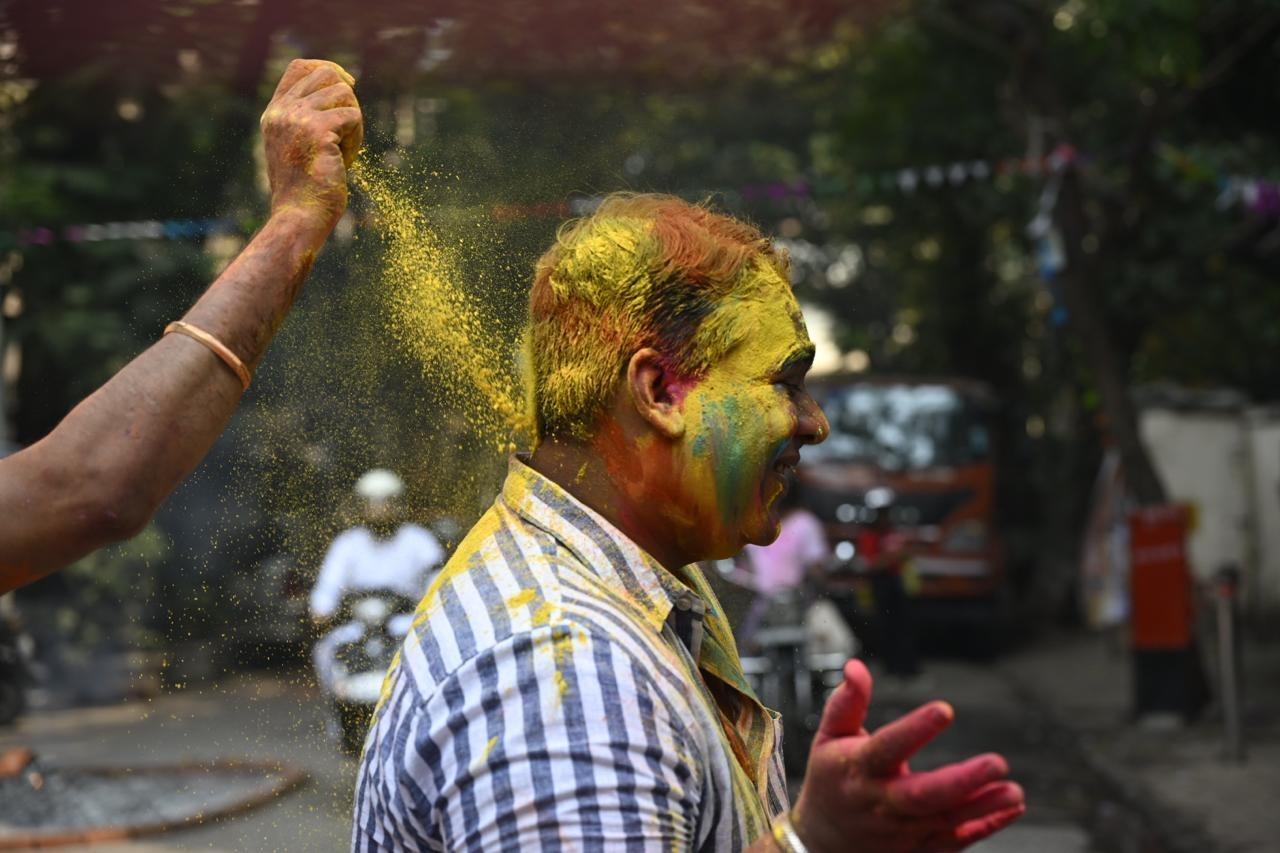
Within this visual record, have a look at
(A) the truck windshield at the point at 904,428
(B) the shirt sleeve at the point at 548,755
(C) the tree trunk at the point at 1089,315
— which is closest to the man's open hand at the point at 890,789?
(B) the shirt sleeve at the point at 548,755

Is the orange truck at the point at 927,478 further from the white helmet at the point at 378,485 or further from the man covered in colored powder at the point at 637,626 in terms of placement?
the man covered in colored powder at the point at 637,626

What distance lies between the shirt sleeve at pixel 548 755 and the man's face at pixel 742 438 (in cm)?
25

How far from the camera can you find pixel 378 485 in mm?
2232

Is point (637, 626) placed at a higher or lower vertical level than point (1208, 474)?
higher

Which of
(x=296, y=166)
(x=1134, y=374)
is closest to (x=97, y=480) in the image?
(x=296, y=166)

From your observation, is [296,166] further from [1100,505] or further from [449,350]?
[1100,505]

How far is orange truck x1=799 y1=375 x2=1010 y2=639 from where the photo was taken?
1641cm

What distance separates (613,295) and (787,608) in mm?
7859

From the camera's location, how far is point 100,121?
37.9 ft

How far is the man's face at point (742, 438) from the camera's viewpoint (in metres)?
1.69

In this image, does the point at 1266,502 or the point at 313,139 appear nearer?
the point at 313,139

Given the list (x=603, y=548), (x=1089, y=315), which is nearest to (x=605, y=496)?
(x=603, y=548)

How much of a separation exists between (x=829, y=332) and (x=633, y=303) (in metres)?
22.4

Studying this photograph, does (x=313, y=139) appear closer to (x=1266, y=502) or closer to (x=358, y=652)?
(x=358, y=652)
